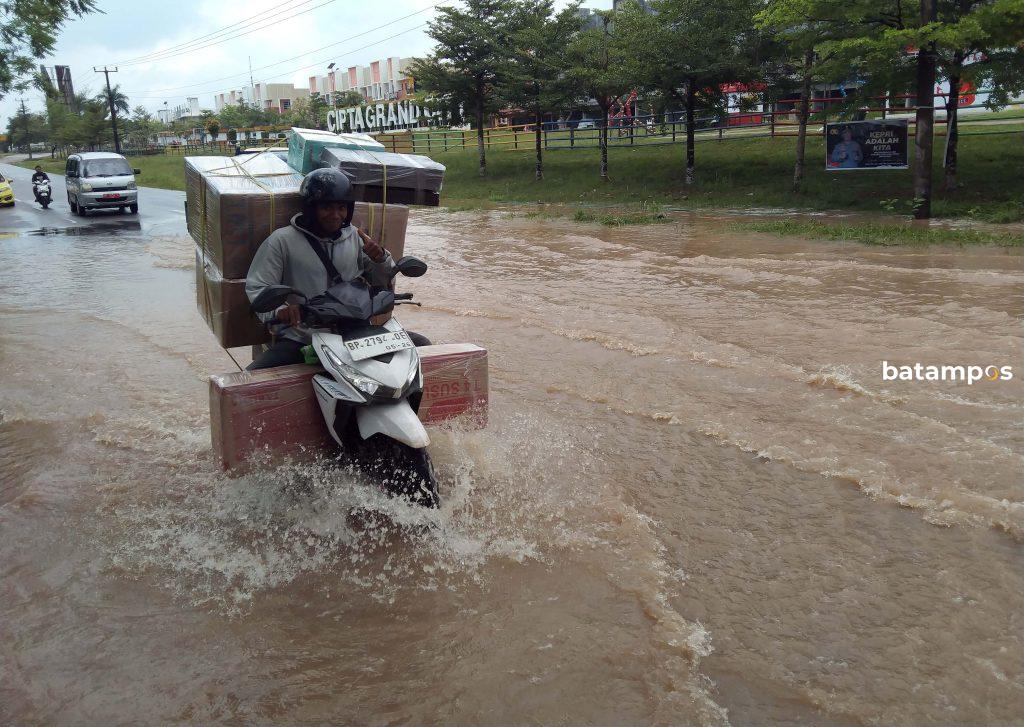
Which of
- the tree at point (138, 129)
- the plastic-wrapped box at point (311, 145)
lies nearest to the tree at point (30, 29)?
the plastic-wrapped box at point (311, 145)

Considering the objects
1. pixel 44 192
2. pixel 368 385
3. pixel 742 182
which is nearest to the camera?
pixel 368 385

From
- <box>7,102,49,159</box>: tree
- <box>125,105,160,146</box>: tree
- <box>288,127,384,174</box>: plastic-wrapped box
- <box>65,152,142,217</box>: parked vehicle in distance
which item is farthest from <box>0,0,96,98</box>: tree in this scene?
<box>7,102,49,159</box>: tree

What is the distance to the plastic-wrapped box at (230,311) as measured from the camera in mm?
4523

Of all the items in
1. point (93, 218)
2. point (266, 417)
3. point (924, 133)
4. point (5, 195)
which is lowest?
point (266, 417)

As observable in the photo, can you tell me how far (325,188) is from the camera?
161 inches

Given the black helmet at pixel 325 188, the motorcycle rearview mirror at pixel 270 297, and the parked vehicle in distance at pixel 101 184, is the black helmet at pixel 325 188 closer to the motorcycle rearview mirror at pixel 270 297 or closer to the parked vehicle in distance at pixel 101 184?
the motorcycle rearview mirror at pixel 270 297

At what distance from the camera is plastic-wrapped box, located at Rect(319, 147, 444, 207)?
183 inches

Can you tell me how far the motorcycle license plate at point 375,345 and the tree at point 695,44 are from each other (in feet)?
62.0

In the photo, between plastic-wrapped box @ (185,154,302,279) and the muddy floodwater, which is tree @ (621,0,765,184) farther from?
plastic-wrapped box @ (185,154,302,279)

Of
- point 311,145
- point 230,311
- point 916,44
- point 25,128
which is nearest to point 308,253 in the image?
point 230,311

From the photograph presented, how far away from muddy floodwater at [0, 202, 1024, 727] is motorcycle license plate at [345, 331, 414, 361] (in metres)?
0.73

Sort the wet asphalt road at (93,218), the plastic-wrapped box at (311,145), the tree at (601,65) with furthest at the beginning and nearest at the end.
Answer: the tree at (601,65) < the wet asphalt road at (93,218) < the plastic-wrapped box at (311,145)

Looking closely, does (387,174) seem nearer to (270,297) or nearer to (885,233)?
(270,297)

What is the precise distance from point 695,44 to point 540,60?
7.50 meters
